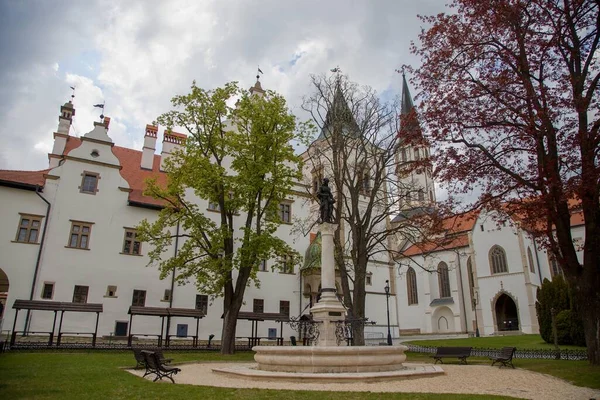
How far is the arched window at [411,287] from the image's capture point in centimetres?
5491

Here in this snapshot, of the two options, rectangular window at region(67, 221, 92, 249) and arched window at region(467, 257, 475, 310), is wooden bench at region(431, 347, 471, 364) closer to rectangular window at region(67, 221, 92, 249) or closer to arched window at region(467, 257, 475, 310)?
rectangular window at region(67, 221, 92, 249)

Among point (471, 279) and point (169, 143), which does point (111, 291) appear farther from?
point (471, 279)

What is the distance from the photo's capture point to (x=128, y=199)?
28.0m

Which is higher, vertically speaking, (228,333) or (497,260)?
(497,260)

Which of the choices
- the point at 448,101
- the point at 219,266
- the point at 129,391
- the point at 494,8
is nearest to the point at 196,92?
the point at 219,266

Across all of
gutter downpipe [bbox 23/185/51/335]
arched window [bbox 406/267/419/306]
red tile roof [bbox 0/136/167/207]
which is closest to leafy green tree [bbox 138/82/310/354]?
red tile roof [bbox 0/136/167/207]

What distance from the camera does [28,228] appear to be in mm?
24906

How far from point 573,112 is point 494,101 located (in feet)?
8.19

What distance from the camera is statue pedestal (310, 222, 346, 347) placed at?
14.6 meters

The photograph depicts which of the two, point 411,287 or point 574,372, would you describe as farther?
point 411,287

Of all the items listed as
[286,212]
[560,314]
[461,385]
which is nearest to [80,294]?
[286,212]

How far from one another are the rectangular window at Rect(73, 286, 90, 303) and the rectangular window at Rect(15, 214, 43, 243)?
12.4ft

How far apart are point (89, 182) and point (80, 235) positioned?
3.52m

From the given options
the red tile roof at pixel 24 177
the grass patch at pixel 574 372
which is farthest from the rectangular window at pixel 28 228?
the grass patch at pixel 574 372
